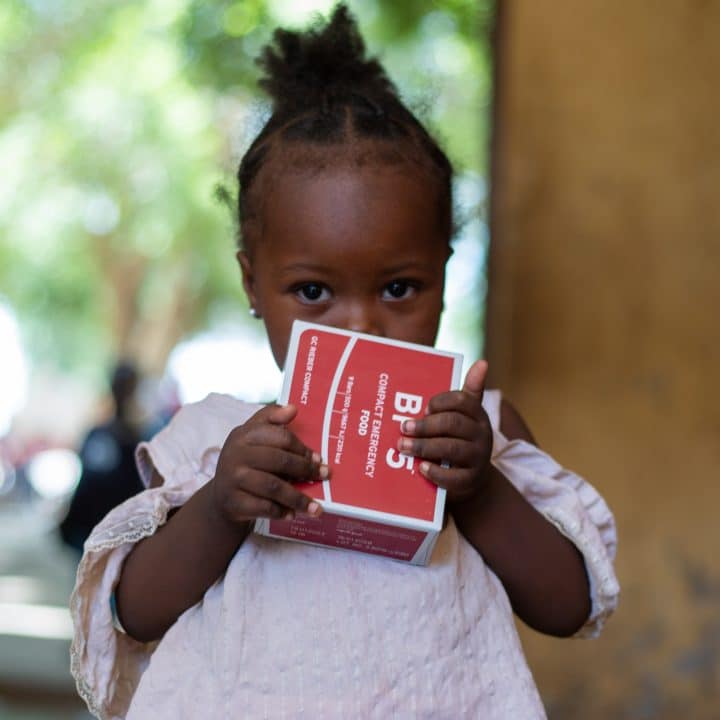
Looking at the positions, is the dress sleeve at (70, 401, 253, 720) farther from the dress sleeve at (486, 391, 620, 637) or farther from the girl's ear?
the dress sleeve at (486, 391, 620, 637)

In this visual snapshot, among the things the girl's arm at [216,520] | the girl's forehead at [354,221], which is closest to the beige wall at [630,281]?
the girl's forehead at [354,221]

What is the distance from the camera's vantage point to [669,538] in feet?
9.02

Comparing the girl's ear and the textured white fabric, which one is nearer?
the textured white fabric

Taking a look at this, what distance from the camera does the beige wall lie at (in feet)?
8.92

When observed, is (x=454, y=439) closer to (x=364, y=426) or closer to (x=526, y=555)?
(x=364, y=426)

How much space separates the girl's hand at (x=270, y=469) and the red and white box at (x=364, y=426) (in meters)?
0.01

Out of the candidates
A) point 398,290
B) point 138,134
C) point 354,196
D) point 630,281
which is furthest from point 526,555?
point 138,134

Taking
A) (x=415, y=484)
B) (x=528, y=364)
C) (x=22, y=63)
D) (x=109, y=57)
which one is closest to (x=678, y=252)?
(x=528, y=364)

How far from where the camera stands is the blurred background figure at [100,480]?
3633 mm

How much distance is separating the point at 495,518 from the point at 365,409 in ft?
0.76

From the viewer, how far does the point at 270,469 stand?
0.90 m

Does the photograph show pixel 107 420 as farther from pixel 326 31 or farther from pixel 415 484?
pixel 415 484

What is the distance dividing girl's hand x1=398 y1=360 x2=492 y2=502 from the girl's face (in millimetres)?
150

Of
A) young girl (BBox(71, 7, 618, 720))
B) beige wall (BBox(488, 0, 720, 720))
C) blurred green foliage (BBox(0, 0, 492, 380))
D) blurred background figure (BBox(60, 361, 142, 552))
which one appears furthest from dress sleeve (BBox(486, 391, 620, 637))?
blurred background figure (BBox(60, 361, 142, 552))
